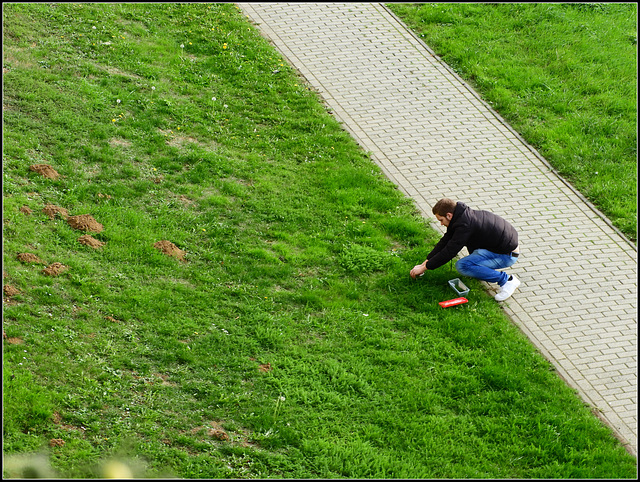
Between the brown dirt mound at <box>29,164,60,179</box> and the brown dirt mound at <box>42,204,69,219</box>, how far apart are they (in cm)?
69

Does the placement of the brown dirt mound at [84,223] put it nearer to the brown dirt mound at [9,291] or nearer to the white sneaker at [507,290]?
the brown dirt mound at [9,291]

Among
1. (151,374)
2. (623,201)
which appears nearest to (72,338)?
(151,374)

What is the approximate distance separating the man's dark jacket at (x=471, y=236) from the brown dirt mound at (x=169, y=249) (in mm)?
3132

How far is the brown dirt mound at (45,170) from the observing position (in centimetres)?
994

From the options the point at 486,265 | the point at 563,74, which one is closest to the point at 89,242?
the point at 486,265

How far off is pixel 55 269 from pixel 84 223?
997mm

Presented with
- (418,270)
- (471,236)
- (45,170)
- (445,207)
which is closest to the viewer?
(445,207)

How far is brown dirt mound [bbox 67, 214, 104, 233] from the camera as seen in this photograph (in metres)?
9.24

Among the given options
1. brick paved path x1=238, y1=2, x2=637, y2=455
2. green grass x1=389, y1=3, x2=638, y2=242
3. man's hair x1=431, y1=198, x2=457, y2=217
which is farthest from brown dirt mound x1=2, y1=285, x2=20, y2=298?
green grass x1=389, y1=3, x2=638, y2=242

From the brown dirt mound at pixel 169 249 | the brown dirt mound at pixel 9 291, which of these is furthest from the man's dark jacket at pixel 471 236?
the brown dirt mound at pixel 9 291

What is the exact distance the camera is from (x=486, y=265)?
30.5 feet

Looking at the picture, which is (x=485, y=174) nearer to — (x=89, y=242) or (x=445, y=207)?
(x=445, y=207)

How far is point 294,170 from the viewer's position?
11.3 metres

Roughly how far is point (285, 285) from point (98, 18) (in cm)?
810
